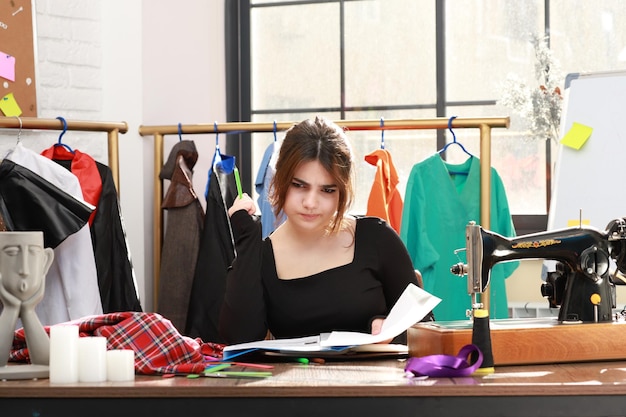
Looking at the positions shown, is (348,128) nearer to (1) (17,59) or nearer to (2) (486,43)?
(2) (486,43)

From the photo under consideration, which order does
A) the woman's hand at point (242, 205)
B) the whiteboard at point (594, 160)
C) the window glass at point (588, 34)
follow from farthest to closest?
the window glass at point (588, 34) → the whiteboard at point (594, 160) → the woman's hand at point (242, 205)

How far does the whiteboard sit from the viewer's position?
12.5ft

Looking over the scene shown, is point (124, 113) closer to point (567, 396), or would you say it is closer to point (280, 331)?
point (280, 331)

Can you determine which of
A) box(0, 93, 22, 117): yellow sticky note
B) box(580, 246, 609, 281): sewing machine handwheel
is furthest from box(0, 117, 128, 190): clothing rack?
box(580, 246, 609, 281): sewing machine handwheel

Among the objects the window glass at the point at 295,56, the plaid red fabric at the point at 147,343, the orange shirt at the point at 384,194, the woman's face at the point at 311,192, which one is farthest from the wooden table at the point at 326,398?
the window glass at the point at 295,56

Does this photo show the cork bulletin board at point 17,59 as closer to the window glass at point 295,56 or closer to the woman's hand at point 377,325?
the window glass at point 295,56

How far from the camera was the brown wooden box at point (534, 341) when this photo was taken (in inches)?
73.4

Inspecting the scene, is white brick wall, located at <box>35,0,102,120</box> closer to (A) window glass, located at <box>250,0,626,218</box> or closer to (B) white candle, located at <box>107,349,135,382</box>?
(A) window glass, located at <box>250,0,626,218</box>

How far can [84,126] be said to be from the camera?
131 inches

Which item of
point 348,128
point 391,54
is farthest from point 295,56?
point 348,128

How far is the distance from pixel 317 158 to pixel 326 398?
93 centimetres

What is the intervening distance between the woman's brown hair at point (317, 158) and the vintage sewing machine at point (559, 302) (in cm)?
49

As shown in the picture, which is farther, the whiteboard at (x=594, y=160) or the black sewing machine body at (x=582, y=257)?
the whiteboard at (x=594, y=160)

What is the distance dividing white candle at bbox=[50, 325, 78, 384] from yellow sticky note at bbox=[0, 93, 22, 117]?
1826 millimetres
